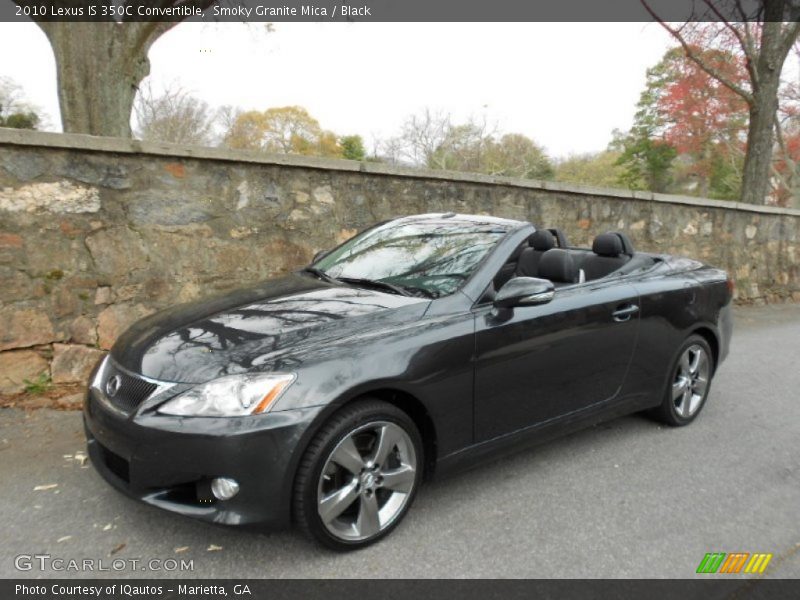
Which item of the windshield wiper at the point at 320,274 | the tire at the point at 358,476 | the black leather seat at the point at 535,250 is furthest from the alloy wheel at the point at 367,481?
the black leather seat at the point at 535,250

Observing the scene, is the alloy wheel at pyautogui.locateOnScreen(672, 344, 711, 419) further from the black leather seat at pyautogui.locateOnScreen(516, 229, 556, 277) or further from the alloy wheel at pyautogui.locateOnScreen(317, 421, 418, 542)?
the alloy wheel at pyautogui.locateOnScreen(317, 421, 418, 542)

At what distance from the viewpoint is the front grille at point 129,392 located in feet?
7.88

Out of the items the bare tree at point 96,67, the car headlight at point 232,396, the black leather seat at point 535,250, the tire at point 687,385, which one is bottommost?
the tire at point 687,385

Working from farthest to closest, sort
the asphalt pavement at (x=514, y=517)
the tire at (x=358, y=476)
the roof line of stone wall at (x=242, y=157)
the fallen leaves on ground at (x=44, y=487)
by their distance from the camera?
1. the roof line of stone wall at (x=242, y=157)
2. the fallen leaves on ground at (x=44, y=487)
3. the asphalt pavement at (x=514, y=517)
4. the tire at (x=358, y=476)

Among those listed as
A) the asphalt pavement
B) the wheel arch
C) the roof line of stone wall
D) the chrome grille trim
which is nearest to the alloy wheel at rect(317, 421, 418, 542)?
A: the asphalt pavement

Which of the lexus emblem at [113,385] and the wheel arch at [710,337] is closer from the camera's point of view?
the lexus emblem at [113,385]

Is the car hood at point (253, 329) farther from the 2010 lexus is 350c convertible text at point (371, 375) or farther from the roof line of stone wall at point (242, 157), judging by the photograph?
the roof line of stone wall at point (242, 157)

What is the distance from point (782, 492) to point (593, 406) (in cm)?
107

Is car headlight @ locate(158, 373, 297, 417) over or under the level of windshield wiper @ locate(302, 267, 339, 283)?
under

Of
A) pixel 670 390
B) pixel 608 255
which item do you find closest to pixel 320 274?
pixel 608 255

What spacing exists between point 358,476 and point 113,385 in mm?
1157

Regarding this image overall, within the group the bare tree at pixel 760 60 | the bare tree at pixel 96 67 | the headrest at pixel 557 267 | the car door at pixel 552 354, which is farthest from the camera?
the bare tree at pixel 760 60

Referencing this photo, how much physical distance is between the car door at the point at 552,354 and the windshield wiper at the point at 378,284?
41 centimetres

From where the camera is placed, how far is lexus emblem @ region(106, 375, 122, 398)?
2.54 meters
